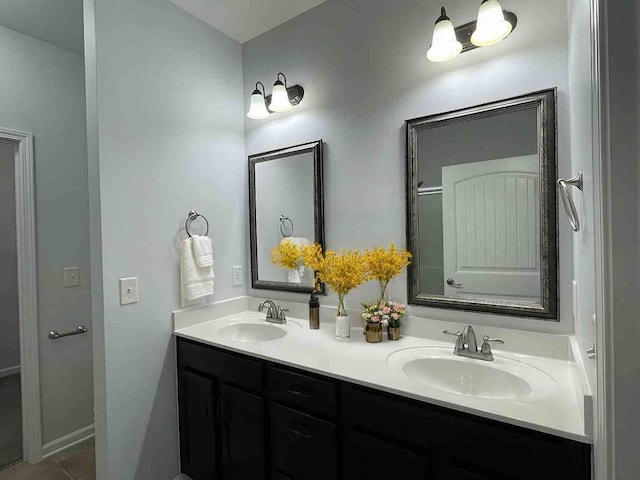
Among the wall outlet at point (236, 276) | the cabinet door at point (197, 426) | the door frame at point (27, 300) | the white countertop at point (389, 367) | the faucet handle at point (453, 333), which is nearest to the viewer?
the white countertop at point (389, 367)

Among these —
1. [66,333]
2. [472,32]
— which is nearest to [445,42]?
[472,32]

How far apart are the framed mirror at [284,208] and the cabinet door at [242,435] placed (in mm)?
686

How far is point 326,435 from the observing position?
127 cm

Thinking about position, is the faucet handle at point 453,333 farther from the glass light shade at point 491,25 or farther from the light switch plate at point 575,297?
the glass light shade at point 491,25

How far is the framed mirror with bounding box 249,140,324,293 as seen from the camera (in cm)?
196

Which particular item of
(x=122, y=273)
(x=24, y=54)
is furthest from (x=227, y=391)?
(x=24, y=54)

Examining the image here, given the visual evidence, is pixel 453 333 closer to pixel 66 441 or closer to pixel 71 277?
pixel 71 277

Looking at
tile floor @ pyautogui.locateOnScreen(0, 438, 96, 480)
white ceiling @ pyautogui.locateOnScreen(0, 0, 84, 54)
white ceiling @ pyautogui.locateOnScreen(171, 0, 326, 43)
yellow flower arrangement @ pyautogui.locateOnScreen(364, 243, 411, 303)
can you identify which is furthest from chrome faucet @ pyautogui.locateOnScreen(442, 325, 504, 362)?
white ceiling @ pyautogui.locateOnScreen(0, 0, 84, 54)

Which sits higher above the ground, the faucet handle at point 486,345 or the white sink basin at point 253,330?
the faucet handle at point 486,345

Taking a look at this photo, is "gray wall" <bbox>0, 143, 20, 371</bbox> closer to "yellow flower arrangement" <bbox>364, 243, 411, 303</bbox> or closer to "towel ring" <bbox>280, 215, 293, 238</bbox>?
"towel ring" <bbox>280, 215, 293, 238</bbox>

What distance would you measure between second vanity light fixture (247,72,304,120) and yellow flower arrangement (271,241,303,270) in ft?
2.59

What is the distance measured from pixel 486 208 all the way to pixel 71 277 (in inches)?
A: 100

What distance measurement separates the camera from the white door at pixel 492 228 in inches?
53.5

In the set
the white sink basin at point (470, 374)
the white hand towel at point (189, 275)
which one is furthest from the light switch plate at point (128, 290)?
the white sink basin at point (470, 374)
